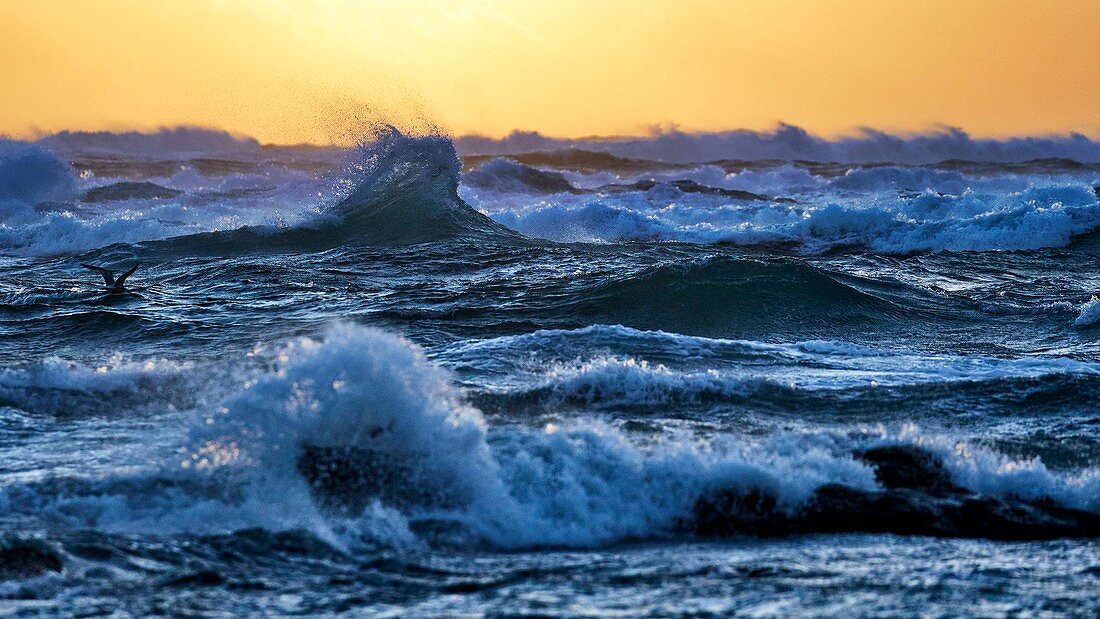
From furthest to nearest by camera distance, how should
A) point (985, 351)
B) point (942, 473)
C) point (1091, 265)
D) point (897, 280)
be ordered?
point (1091, 265), point (897, 280), point (985, 351), point (942, 473)

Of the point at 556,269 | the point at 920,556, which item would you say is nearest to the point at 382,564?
the point at 920,556

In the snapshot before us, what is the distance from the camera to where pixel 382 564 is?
5.38 m

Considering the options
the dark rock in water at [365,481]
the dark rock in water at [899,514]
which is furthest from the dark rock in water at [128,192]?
the dark rock in water at [899,514]

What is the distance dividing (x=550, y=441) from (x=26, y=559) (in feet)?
9.43

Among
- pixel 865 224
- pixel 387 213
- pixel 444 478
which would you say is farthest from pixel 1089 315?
pixel 387 213

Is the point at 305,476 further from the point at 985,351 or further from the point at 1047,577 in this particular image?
the point at 985,351

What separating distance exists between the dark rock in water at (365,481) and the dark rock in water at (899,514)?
134 centimetres

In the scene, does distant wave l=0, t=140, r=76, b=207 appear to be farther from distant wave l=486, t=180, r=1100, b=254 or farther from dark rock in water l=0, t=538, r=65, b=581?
dark rock in water l=0, t=538, r=65, b=581

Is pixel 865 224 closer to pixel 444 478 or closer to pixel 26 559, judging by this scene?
pixel 444 478

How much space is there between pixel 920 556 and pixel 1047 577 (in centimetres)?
55

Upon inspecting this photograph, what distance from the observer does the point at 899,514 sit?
623cm

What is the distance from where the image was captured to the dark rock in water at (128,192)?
36.9 metres

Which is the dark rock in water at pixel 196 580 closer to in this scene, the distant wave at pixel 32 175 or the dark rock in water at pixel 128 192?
the distant wave at pixel 32 175

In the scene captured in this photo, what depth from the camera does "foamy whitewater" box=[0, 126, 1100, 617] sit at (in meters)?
5.18
